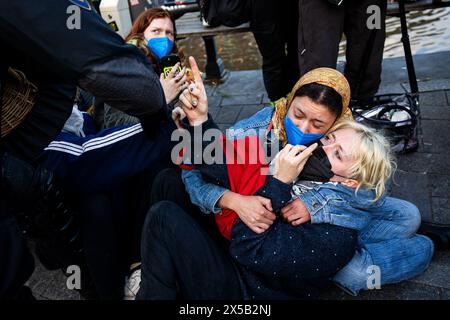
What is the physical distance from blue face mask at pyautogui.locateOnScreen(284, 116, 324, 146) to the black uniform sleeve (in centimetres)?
80

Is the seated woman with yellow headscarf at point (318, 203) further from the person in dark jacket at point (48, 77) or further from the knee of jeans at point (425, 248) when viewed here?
the person in dark jacket at point (48, 77)

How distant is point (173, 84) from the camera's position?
2.29m

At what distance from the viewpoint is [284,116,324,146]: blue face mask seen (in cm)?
181

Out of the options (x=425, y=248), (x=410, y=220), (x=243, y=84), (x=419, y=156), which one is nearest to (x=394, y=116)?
(x=419, y=156)

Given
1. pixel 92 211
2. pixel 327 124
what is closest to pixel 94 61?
pixel 92 211

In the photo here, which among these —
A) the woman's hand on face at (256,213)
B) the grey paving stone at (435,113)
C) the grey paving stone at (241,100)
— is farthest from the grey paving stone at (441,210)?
the grey paving stone at (241,100)

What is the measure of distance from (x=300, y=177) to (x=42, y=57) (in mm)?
1148

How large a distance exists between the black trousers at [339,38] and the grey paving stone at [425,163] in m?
0.58

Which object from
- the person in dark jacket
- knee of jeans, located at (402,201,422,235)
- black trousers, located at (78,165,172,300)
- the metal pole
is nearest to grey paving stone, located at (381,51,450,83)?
the metal pole

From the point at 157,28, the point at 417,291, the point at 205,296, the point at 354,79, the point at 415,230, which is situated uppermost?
the point at 157,28

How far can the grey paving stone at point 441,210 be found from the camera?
2.09m

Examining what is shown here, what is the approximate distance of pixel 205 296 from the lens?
1.49m
